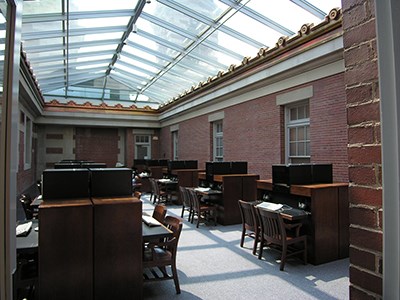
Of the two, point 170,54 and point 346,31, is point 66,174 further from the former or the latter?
point 170,54

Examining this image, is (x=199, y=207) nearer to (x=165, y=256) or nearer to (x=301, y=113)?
(x=165, y=256)

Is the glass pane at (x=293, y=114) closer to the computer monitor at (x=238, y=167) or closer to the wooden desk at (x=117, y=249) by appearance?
the computer monitor at (x=238, y=167)

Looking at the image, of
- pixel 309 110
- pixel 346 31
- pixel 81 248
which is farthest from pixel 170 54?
pixel 346 31

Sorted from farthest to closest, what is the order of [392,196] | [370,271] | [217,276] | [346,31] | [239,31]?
1. [239,31]
2. [217,276]
3. [346,31]
4. [370,271]
5. [392,196]

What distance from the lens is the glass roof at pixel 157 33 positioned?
19.3 ft

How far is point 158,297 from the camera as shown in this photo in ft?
10.1

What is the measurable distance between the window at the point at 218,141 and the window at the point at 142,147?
6.27m

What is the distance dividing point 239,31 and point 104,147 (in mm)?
10816

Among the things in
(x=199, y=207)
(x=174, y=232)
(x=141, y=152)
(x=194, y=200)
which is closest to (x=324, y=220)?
(x=174, y=232)

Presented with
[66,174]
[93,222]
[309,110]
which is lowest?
[93,222]

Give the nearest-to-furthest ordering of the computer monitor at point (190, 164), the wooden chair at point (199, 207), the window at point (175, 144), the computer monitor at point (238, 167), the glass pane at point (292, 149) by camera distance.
A: 1. the wooden chair at point (199, 207)
2. the glass pane at point (292, 149)
3. the computer monitor at point (238, 167)
4. the computer monitor at point (190, 164)
5. the window at point (175, 144)

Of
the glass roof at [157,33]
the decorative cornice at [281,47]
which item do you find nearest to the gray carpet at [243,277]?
the decorative cornice at [281,47]

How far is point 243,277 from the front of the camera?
3588 mm

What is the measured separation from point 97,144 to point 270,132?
1072cm
